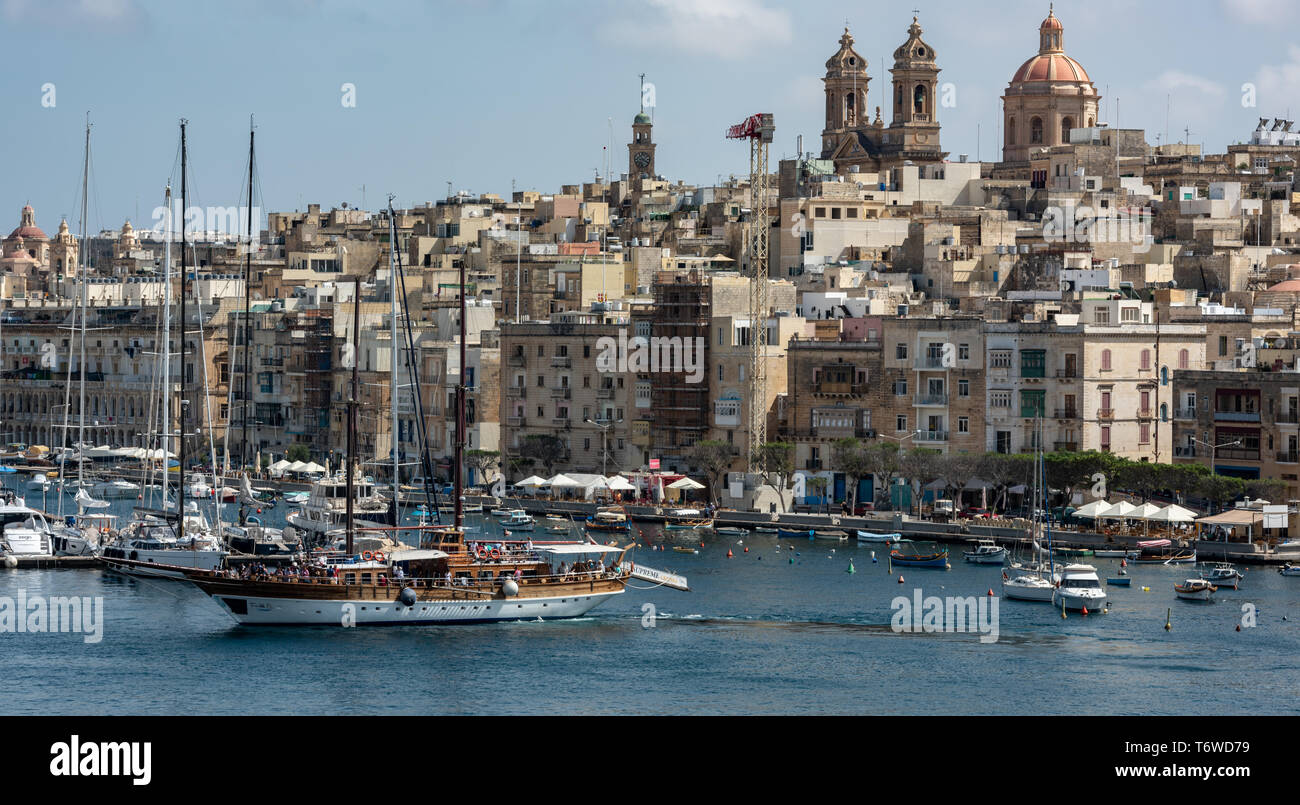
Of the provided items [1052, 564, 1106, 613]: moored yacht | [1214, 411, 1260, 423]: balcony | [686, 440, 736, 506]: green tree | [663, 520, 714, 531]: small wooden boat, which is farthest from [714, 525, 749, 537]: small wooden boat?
[1052, 564, 1106, 613]: moored yacht

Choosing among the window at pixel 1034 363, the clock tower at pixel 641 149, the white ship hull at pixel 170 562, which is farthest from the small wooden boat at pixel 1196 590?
the clock tower at pixel 641 149

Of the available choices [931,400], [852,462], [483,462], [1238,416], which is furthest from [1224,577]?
[483,462]

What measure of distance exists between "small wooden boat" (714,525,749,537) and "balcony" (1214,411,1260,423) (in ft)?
50.8

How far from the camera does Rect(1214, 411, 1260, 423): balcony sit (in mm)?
66312

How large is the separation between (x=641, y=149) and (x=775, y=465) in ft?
224

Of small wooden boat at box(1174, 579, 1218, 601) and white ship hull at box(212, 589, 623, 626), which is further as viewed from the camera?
small wooden boat at box(1174, 579, 1218, 601)

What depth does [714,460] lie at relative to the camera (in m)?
75.6

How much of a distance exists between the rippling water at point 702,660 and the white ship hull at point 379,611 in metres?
0.36

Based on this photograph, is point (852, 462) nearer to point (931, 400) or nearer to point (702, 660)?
point (931, 400)

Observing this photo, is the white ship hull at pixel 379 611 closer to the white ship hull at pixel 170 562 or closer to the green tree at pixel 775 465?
the white ship hull at pixel 170 562

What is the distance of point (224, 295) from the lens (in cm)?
11200

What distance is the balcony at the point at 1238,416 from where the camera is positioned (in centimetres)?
6631

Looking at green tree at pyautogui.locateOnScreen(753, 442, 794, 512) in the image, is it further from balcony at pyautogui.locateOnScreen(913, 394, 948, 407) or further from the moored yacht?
the moored yacht
